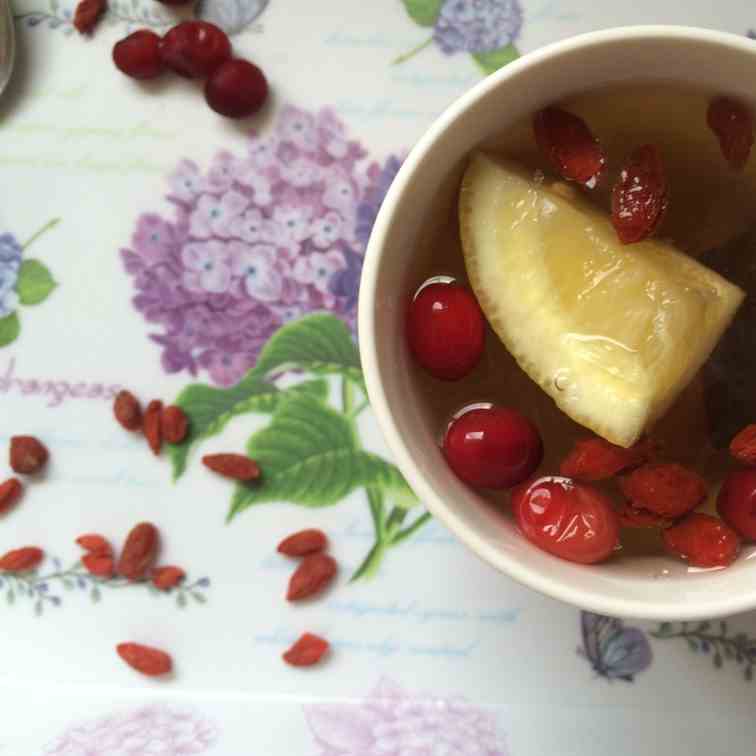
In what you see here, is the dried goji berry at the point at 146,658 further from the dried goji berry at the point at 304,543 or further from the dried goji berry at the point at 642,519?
the dried goji berry at the point at 642,519

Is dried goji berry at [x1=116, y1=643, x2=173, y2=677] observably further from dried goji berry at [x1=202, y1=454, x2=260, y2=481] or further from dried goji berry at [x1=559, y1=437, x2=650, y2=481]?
dried goji berry at [x1=559, y1=437, x2=650, y2=481]

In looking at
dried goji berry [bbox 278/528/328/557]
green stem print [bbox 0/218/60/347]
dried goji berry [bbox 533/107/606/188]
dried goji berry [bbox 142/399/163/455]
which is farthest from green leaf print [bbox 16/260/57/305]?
dried goji berry [bbox 533/107/606/188]

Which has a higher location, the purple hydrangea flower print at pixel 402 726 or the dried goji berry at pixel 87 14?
the dried goji berry at pixel 87 14

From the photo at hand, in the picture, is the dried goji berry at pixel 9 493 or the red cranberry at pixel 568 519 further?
the dried goji berry at pixel 9 493

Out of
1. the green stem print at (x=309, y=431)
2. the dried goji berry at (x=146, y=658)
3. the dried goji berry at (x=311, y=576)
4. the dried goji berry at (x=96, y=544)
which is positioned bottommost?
the dried goji berry at (x=146, y=658)

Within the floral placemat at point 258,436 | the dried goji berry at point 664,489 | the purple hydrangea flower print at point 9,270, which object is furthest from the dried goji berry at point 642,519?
the purple hydrangea flower print at point 9,270

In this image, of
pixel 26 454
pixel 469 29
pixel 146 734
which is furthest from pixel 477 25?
pixel 146 734
